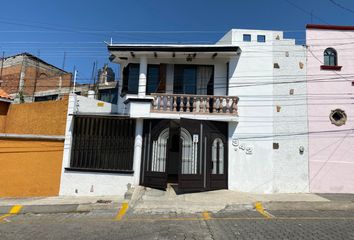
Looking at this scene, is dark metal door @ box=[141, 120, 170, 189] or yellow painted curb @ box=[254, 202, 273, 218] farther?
dark metal door @ box=[141, 120, 170, 189]

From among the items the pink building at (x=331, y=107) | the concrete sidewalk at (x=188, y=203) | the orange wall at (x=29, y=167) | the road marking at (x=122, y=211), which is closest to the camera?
the road marking at (x=122, y=211)

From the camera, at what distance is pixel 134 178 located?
11.8 meters

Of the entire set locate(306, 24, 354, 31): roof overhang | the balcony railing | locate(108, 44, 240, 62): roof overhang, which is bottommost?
the balcony railing

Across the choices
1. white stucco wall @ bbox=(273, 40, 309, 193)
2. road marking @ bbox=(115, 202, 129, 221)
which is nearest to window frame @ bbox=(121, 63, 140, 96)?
road marking @ bbox=(115, 202, 129, 221)

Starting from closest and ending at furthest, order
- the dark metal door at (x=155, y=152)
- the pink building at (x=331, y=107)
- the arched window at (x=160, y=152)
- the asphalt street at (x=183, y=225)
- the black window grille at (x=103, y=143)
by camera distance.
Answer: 1. the asphalt street at (x=183, y=225)
2. the dark metal door at (x=155, y=152)
3. the arched window at (x=160, y=152)
4. the pink building at (x=331, y=107)
5. the black window grille at (x=103, y=143)

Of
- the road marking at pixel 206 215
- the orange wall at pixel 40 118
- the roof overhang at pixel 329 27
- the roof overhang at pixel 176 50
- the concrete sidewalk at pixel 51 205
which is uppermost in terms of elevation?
the roof overhang at pixel 329 27

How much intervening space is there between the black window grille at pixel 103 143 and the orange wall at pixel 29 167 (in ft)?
2.71

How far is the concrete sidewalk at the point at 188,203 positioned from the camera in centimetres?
914

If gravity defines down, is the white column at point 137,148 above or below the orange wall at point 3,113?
below

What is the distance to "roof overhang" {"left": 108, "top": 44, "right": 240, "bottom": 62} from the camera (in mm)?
12102

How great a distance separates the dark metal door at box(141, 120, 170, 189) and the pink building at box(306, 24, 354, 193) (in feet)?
20.9

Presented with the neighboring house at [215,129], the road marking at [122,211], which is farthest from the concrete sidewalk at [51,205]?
the neighboring house at [215,129]

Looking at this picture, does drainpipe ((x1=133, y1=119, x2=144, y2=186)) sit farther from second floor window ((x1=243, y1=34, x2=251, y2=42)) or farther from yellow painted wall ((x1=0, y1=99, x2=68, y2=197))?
second floor window ((x1=243, y1=34, x2=251, y2=42))

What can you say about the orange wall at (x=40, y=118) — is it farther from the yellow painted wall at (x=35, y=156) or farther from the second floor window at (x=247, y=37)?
the second floor window at (x=247, y=37)
